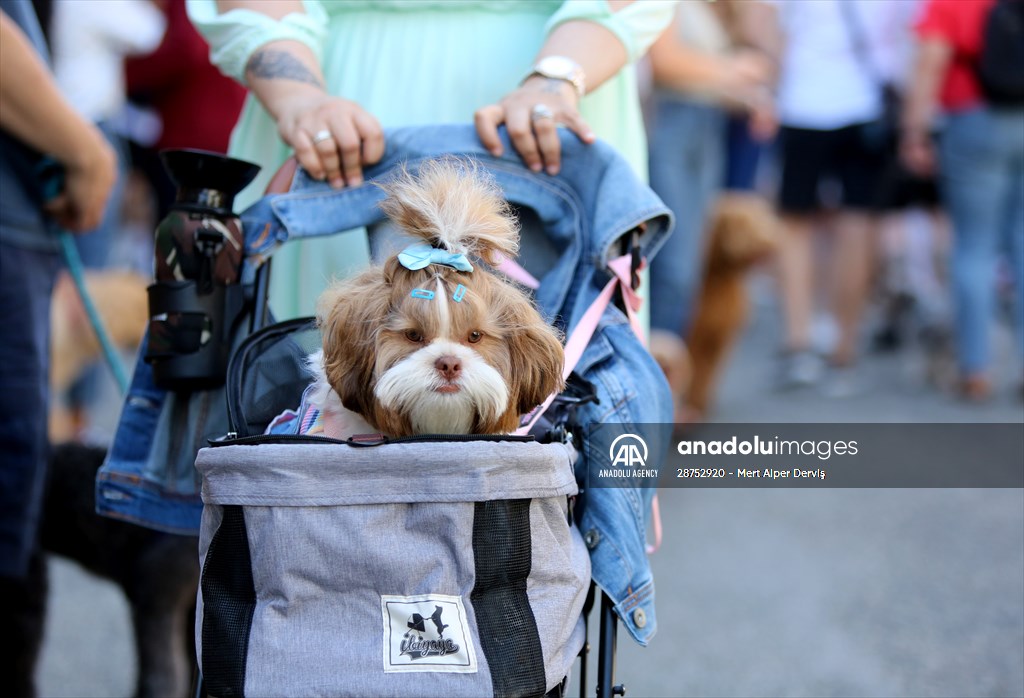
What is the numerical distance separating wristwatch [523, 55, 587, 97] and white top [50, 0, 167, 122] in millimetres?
2703

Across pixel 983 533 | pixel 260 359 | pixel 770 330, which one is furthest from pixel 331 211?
pixel 770 330

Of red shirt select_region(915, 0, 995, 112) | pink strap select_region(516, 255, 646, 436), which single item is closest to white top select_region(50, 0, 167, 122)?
pink strap select_region(516, 255, 646, 436)

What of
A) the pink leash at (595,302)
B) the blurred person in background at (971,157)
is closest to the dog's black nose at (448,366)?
the pink leash at (595,302)

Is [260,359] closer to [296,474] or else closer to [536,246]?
[296,474]

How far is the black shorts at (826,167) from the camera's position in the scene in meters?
6.65

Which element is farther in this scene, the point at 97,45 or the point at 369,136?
the point at 97,45

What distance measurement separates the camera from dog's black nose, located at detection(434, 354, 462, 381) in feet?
5.60

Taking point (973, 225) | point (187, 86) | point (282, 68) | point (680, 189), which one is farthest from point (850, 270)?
point (282, 68)

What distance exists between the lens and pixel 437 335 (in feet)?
5.83

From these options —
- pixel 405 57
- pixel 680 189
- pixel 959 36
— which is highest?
pixel 959 36

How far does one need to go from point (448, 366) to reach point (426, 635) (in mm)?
397

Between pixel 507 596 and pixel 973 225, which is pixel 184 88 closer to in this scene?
pixel 973 225

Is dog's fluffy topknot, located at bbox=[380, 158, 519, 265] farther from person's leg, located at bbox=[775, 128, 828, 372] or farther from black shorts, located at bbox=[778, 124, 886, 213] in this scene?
black shorts, located at bbox=[778, 124, 886, 213]

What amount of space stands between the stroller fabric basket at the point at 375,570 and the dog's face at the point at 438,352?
11cm
